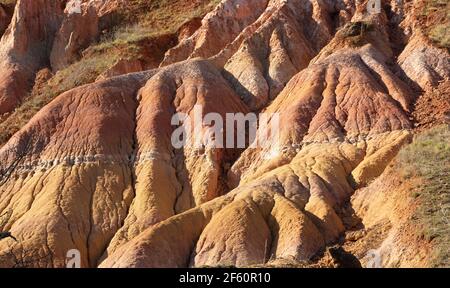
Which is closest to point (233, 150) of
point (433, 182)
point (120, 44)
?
point (433, 182)


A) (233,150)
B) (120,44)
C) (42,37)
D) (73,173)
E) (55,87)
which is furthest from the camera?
(42,37)

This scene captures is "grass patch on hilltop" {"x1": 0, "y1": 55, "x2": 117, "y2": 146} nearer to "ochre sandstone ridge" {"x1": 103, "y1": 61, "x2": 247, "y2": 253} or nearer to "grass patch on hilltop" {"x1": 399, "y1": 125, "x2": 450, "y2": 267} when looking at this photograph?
"ochre sandstone ridge" {"x1": 103, "y1": 61, "x2": 247, "y2": 253}

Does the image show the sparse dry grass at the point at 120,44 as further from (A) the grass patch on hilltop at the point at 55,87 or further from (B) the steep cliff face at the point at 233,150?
(B) the steep cliff face at the point at 233,150

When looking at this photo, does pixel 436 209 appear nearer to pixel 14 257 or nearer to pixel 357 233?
pixel 357 233

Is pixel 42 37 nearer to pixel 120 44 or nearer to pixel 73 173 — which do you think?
pixel 120 44

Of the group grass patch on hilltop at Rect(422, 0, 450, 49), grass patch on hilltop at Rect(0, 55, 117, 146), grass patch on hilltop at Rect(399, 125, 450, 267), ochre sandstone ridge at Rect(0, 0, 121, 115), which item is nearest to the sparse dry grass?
grass patch on hilltop at Rect(0, 55, 117, 146)
